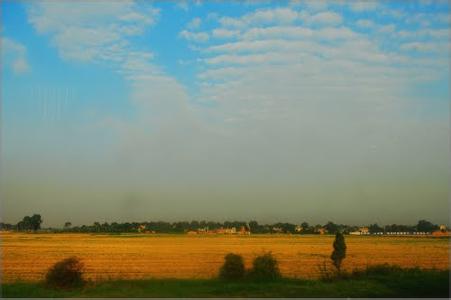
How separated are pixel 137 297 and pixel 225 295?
2699mm

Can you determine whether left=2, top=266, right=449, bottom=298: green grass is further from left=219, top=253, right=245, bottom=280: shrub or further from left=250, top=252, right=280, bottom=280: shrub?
left=219, top=253, right=245, bottom=280: shrub

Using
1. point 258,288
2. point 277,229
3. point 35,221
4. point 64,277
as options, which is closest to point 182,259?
point 64,277

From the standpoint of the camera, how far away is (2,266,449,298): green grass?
15305mm

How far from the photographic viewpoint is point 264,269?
18828mm

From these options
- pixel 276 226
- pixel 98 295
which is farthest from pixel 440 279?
pixel 276 226

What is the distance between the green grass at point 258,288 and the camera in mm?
15305

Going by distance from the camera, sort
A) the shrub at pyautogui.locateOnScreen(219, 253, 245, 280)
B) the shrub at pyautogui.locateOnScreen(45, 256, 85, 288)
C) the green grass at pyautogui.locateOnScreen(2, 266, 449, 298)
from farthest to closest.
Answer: the shrub at pyautogui.locateOnScreen(219, 253, 245, 280), the shrub at pyautogui.locateOnScreen(45, 256, 85, 288), the green grass at pyautogui.locateOnScreen(2, 266, 449, 298)

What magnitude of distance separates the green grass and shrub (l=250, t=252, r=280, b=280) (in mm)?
460

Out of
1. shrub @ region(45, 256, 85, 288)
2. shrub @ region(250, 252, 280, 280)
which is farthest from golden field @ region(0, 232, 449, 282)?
shrub @ region(250, 252, 280, 280)

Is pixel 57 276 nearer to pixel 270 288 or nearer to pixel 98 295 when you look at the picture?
pixel 98 295

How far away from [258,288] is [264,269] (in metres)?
2.59

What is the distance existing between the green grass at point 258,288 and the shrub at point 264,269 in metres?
0.46

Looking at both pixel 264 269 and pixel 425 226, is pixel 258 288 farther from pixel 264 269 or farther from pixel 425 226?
pixel 425 226

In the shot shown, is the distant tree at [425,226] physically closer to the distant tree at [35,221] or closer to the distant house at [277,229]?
the distant house at [277,229]
